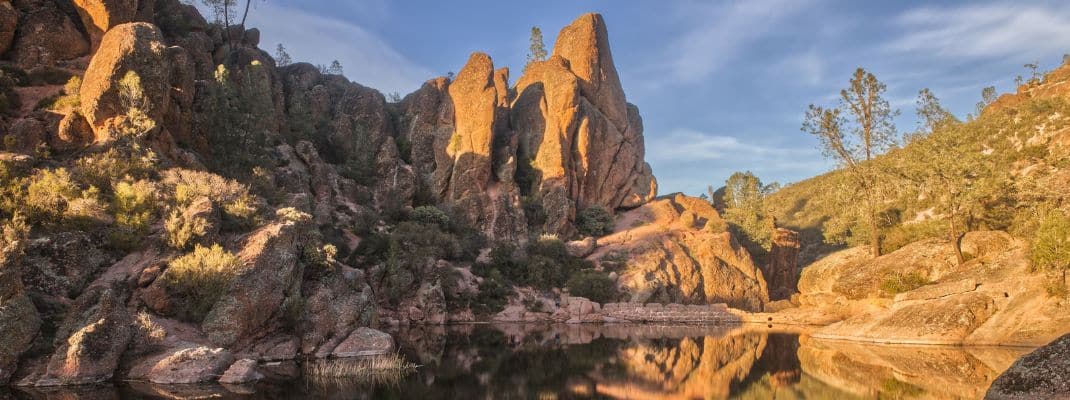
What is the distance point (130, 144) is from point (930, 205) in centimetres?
4759

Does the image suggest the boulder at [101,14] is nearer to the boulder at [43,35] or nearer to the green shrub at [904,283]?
the boulder at [43,35]

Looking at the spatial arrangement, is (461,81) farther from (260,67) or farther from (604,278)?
(604,278)

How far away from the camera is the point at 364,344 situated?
76.2 feet

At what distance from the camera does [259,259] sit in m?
22.5

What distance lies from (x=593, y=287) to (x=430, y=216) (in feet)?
49.6

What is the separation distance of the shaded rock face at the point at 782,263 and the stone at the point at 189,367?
53.2m

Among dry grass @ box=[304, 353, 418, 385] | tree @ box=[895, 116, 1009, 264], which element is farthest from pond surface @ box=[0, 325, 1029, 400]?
tree @ box=[895, 116, 1009, 264]

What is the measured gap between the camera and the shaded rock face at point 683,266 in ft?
167

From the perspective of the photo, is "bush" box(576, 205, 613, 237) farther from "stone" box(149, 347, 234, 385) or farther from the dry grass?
"stone" box(149, 347, 234, 385)

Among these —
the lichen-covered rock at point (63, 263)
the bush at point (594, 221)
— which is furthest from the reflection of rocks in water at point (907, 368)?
the bush at point (594, 221)

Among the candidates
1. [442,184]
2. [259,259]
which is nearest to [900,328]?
[259,259]

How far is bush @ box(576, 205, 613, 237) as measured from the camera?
60906 millimetres

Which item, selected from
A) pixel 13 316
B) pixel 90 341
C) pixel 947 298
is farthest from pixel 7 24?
pixel 947 298

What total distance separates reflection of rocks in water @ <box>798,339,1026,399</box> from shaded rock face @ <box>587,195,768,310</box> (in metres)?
25.0
